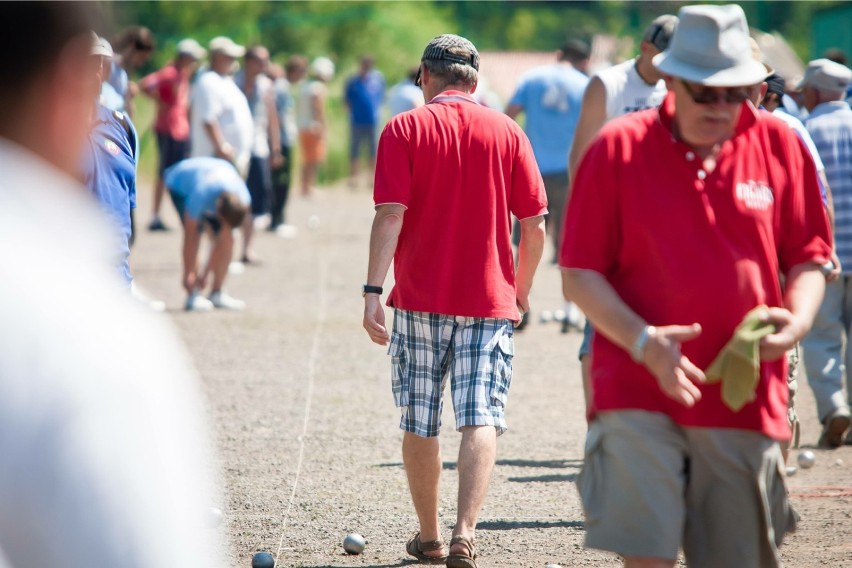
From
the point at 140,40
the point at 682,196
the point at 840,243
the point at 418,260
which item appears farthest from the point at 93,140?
the point at 140,40

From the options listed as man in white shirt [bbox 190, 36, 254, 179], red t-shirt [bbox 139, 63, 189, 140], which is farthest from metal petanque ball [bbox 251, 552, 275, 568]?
A: red t-shirt [bbox 139, 63, 189, 140]

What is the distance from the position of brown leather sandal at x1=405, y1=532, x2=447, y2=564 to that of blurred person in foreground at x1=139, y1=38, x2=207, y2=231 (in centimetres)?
1227

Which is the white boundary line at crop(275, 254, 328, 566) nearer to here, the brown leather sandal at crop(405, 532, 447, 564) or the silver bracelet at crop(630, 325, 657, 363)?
the brown leather sandal at crop(405, 532, 447, 564)

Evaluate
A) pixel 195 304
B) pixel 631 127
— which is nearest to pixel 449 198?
pixel 631 127

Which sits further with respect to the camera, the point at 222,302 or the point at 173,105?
the point at 173,105

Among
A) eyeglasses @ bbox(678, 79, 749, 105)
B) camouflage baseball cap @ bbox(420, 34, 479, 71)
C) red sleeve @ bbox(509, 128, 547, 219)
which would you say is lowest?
red sleeve @ bbox(509, 128, 547, 219)

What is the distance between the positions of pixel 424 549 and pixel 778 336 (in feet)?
7.82

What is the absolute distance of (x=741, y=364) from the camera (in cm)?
328

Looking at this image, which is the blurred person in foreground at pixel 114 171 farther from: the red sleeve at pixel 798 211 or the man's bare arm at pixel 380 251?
the red sleeve at pixel 798 211

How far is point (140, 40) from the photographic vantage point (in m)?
12.0

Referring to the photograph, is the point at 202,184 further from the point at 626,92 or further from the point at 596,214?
the point at 596,214

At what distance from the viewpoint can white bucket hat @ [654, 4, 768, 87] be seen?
341 centimetres

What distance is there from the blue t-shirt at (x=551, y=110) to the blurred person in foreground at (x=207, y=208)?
8.91 ft

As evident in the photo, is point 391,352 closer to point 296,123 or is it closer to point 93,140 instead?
point 93,140
